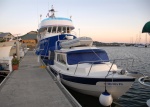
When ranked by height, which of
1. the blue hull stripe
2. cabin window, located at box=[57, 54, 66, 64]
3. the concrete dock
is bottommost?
the concrete dock

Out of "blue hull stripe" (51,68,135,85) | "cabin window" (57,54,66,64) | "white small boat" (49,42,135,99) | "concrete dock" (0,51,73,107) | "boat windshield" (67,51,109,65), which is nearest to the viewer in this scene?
"concrete dock" (0,51,73,107)

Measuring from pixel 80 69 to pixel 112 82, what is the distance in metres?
2.11

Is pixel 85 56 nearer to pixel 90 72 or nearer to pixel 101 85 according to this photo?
pixel 90 72

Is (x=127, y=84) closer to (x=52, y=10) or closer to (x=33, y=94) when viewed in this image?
(x=33, y=94)

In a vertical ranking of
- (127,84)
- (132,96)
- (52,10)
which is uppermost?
(52,10)

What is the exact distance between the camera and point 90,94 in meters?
9.64

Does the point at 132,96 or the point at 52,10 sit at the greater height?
the point at 52,10

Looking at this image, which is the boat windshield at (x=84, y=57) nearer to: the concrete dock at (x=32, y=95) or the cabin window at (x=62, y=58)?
the cabin window at (x=62, y=58)

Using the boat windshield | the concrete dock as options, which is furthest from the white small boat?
the concrete dock

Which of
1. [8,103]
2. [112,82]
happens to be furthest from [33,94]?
[112,82]

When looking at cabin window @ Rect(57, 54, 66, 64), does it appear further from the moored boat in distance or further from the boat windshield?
the boat windshield

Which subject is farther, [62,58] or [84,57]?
[62,58]

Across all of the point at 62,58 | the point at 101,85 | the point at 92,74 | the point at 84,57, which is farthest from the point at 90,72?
the point at 62,58

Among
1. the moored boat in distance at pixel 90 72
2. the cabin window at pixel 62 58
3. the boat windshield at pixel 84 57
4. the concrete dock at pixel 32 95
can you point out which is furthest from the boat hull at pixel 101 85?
the cabin window at pixel 62 58
